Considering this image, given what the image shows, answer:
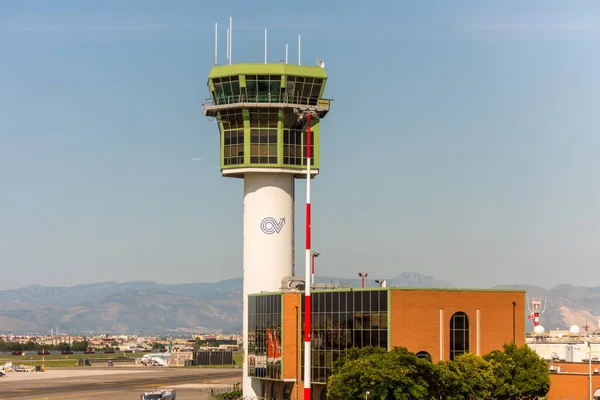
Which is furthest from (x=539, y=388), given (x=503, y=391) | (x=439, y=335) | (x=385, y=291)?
(x=385, y=291)

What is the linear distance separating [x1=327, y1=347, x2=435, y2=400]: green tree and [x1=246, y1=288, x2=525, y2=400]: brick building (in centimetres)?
539

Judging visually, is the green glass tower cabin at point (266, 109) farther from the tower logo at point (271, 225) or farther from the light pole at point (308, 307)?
the light pole at point (308, 307)

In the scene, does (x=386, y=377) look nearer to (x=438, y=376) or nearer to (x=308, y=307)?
(x=438, y=376)

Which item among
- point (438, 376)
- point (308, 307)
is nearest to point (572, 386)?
point (438, 376)

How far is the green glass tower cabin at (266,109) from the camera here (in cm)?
10331

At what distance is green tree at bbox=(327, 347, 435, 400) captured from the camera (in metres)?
71.5

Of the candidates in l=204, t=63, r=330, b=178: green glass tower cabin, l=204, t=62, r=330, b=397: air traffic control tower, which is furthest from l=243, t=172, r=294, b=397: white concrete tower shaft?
l=204, t=63, r=330, b=178: green glass tower cabin

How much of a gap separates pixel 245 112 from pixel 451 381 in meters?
40.7

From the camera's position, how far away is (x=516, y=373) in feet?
265

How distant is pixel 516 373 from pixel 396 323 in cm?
1071

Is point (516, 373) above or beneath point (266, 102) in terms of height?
beneath

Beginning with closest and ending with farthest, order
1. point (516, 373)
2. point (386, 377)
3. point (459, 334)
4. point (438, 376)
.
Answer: point (386, 377)
point (438, 376)
point (516, 373)
point (459, 334)

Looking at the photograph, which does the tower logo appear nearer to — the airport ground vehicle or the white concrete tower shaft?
the white concrete tower shaft

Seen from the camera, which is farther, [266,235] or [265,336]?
[266,235]
